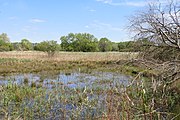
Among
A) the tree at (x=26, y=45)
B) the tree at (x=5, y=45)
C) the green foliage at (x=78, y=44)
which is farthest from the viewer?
the tree at (x=26, y=45)

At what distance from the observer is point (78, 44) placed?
237ft

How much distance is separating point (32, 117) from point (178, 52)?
6495 millimetres

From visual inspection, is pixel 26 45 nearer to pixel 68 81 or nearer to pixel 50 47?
pixel 50 47

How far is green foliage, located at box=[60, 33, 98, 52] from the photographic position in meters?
70.2

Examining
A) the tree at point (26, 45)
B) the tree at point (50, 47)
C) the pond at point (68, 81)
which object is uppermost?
the tree at point (26, 45)

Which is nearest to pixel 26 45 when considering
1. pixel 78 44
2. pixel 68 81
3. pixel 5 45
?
pixel 5 45

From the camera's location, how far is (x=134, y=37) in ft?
39.6

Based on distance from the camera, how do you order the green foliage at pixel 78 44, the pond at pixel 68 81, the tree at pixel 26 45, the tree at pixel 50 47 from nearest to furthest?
the pond at pixel 68 81 < the tree at pixel 50 47 < the green foliage at pixel 78 44 < the tree at pixel 26 45

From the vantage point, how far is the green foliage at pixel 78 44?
70188mm

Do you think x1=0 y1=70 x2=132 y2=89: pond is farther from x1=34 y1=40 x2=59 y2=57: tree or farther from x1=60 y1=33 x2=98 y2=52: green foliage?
x1=60 y1=33 x2=98 y2=52: green foliage

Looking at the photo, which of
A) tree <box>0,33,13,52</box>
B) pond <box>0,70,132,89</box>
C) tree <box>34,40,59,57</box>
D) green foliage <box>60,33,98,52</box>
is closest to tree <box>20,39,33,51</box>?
tree <box>0,33,13,52</box>

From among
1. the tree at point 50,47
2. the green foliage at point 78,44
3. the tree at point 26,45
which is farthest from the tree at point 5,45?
the tree at point 50,47

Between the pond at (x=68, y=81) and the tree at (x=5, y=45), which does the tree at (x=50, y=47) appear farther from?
the pond at (x=68, y=81)

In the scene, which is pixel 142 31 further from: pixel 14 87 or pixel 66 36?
pixel 66 36
